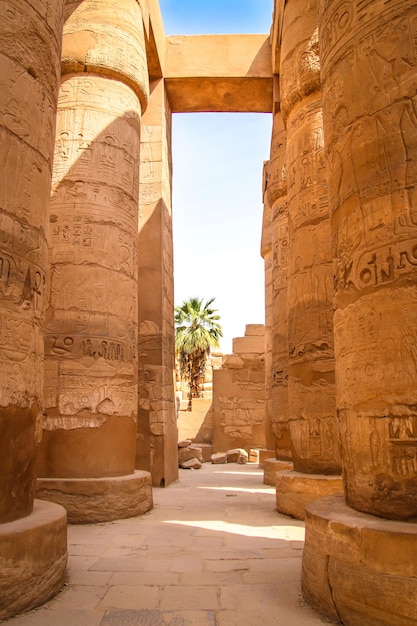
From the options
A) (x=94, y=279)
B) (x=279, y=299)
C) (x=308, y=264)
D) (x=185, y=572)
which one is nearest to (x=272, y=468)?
(x=279, y=299)

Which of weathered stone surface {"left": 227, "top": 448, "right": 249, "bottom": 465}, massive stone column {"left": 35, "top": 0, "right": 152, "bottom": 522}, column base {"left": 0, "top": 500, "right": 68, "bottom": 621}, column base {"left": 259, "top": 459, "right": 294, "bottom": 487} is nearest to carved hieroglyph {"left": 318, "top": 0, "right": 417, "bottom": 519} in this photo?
column base {"left": 0, "top": 500, "right": 68, "bottom": 621}

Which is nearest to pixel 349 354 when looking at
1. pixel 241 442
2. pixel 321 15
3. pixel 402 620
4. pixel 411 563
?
pixel 411 563

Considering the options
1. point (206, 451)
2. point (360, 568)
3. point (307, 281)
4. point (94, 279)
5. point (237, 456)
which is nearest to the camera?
point (360, 568)

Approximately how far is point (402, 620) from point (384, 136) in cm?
222

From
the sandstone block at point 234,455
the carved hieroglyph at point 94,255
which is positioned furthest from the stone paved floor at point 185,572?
the sandstone block at point 234,455

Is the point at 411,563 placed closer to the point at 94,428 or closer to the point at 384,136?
the point at 384,136

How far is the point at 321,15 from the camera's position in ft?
11.3

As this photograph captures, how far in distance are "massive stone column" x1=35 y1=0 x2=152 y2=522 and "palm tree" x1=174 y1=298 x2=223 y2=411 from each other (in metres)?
17.0

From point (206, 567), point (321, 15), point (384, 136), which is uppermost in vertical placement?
point (321, 15)

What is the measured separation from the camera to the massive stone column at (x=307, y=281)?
514cm

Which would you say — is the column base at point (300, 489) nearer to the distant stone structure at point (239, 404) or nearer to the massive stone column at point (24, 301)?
the massive stone column at point (24, 301)

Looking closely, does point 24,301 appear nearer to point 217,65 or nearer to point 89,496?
point 89,496

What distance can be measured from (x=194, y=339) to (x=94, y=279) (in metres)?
19.3

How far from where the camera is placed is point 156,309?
320 inches
